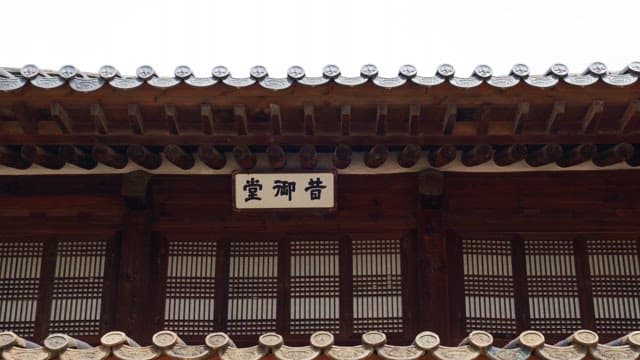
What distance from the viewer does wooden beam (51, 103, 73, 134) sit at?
838 centimetres

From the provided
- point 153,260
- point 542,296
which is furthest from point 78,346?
point 542,296

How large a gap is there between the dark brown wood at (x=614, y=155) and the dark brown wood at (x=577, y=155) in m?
0.11

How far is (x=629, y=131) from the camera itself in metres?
8.75

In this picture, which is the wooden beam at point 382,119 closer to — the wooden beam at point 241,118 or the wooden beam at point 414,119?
the wooden beam at point 414,119

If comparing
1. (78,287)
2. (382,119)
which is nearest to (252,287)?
(78,287)

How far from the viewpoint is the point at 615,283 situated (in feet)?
30.9

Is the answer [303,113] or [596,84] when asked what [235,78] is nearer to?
[303,113]

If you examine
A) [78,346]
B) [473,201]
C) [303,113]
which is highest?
[303,113]

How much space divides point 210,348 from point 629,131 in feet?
14.8

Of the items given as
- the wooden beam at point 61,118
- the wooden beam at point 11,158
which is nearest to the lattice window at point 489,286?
the wooden beam at point 61,118

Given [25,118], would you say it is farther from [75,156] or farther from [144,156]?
[144,156]

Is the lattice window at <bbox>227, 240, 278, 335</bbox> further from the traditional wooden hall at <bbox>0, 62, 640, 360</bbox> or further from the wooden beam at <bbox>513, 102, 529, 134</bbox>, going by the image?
the wooden beam at <bbox>513, 102, 529, 134</bbox>

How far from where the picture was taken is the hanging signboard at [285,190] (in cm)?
920

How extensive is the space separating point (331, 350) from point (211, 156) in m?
2.98
